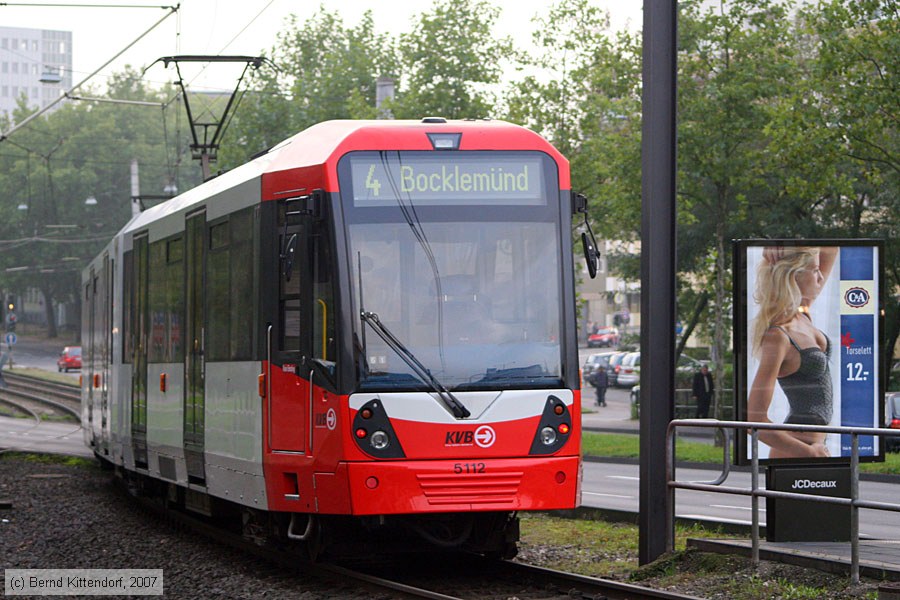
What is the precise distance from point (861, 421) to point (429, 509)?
3636mm

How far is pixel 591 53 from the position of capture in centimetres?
3547

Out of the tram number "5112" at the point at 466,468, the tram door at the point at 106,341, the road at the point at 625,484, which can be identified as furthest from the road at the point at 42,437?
the tram number "5112" at the point at 466,468

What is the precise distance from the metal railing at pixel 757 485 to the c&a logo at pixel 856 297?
64.2 inches

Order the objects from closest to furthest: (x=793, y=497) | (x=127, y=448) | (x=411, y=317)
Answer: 1. (x=793, y=497)
2. (x=411, y=317)
3. (x=127, y=448)

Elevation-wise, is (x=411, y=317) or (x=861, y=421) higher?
(x=411, y=317)

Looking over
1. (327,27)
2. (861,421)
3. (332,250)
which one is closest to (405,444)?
(332,250)

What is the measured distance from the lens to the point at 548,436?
1054 cm

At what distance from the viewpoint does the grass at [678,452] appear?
21.8 m

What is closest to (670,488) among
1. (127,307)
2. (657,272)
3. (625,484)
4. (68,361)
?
(657,272)

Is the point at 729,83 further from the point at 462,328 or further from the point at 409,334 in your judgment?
the point at 409,334

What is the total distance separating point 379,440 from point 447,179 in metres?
2.04

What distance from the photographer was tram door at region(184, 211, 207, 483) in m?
13.3

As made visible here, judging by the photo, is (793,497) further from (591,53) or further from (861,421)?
(591,53)

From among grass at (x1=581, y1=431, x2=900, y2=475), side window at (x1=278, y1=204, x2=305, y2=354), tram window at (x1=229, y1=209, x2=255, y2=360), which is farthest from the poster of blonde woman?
grass at (x1=581, y1=431, x2=900, y2=475)
